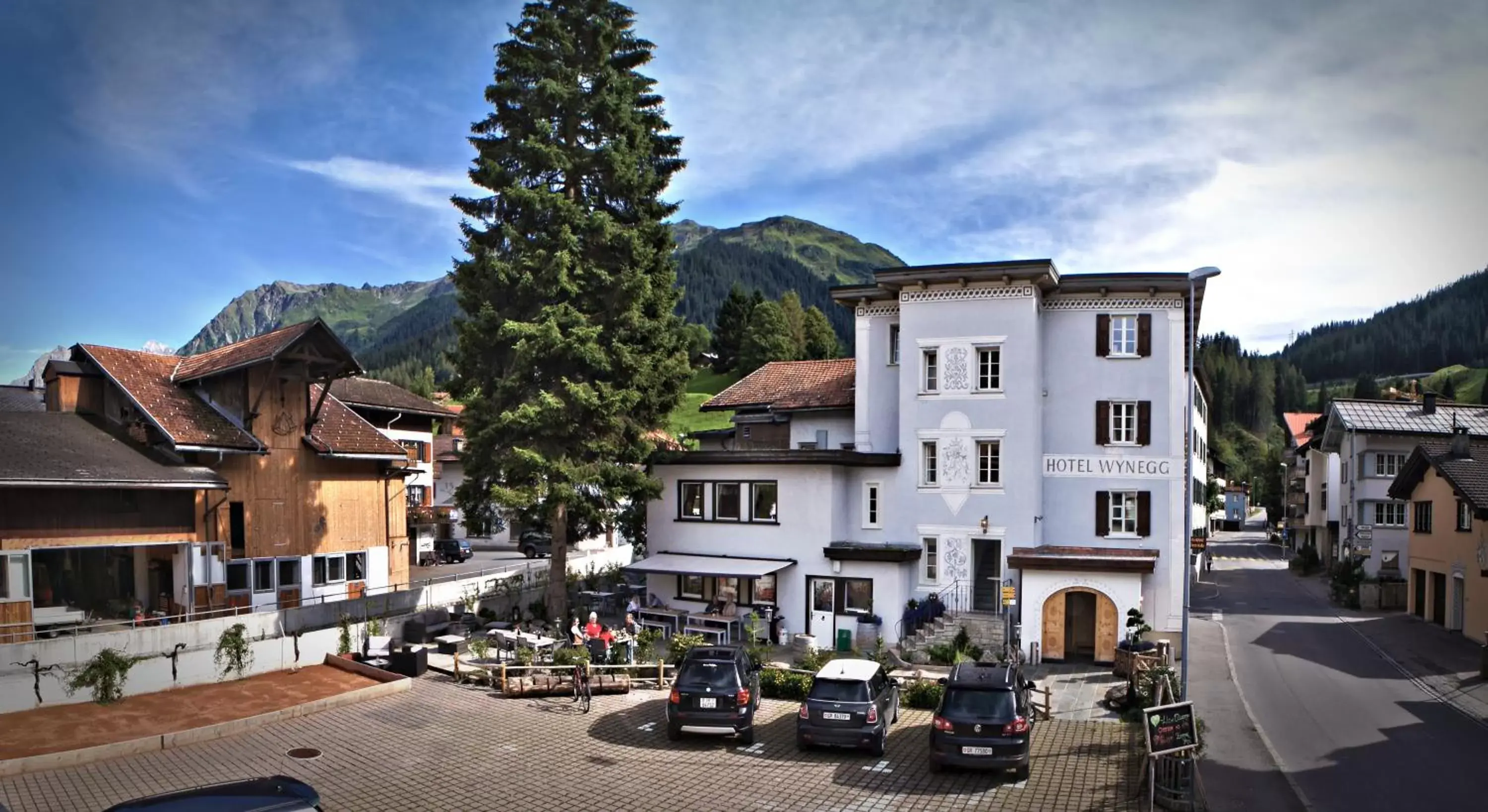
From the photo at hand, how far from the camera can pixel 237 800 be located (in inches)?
406

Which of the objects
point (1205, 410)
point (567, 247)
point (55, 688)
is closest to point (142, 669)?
point (55, 688)

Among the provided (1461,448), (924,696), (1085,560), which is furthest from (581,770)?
(1461,448)

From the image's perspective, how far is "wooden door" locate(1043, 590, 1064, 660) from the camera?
27641 mm

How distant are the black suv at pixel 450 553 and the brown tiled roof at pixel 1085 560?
36234mm

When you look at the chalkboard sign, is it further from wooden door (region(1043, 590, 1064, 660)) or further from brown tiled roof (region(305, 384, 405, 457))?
brown tiled roof (region(305, 384, 405, 457))

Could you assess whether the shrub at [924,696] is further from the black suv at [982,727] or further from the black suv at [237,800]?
the black suv at [237,800]

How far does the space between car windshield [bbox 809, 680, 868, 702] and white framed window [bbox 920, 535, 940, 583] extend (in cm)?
1356

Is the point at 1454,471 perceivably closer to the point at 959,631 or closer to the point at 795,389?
the point at 959,631

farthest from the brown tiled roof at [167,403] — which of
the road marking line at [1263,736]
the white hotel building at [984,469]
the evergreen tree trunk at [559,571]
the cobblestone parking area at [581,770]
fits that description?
the road marking line at [1263,736]

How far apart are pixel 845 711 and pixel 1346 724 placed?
1202 centimetres

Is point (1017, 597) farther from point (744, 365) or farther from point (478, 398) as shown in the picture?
point (744, 365)

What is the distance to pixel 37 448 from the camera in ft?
80.9

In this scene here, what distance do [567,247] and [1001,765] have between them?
21.2 m

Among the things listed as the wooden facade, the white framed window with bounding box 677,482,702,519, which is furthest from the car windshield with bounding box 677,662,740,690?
the wooden facade
